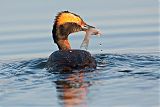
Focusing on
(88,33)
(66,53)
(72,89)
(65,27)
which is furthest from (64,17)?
(72,89)

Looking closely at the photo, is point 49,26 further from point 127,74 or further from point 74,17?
point 127,74

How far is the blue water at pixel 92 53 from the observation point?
10.5 m

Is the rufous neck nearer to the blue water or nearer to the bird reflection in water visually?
the blue water

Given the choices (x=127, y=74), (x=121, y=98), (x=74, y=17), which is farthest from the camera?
(x=74, y=17)

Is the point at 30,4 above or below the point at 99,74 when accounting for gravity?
above

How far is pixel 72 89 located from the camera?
36.4 ft

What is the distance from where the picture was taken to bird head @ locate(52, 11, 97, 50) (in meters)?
14.1

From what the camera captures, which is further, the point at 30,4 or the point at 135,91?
the point at 30,4

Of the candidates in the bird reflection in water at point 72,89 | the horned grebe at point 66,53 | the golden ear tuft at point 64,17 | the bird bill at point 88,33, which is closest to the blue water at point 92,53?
the bird reflection in water at point 72,89

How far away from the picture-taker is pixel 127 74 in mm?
11922

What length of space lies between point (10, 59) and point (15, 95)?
3782 millimetres

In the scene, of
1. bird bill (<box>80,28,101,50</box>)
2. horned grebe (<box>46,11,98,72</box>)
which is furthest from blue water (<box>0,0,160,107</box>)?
bird bill (<box>80,28,101,50</box>)

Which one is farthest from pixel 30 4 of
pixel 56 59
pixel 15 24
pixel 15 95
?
pixel 15 95

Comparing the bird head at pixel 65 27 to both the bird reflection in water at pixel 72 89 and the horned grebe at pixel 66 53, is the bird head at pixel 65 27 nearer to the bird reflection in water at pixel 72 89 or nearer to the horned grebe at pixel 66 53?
the horned grebe at pixel 66 53
